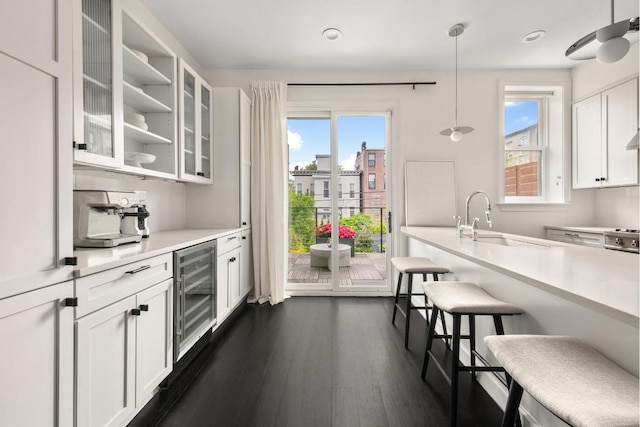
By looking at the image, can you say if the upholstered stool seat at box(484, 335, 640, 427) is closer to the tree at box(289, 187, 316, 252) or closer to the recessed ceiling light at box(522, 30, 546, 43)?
the tree at box(289, 187, 316, 252)

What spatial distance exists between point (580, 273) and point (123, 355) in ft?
6.52

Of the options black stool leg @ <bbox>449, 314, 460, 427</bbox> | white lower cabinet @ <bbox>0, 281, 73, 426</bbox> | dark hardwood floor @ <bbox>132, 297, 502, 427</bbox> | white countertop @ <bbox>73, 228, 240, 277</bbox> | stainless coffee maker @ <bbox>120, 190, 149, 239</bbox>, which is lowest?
dark hardwood floor @ <bbox>132, 297, 502, 427</bbox>

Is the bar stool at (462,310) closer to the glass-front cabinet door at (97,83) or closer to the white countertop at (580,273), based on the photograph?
the white countertop at (580,273)

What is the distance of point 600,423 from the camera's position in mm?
681

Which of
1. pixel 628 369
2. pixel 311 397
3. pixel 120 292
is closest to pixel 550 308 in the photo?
pixel 628 369

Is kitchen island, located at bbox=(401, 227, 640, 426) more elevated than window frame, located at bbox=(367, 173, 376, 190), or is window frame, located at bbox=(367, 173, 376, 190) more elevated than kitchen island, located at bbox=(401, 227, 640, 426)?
window frame, located at bbox=(367, 173, 376, 190)

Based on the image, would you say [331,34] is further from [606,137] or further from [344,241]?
[606,137]

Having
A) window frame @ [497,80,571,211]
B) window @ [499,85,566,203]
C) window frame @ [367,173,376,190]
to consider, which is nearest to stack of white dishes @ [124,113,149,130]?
window frame @ [367,173,376,190]

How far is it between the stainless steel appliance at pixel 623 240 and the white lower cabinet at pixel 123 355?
378 centimetres

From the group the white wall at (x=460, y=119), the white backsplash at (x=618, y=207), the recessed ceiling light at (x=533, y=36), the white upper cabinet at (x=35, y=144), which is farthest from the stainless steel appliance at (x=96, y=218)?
the white backsplash at (x=618, y=207)

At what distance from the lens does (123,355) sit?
4.61 feet

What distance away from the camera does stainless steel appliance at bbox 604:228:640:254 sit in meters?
2.58

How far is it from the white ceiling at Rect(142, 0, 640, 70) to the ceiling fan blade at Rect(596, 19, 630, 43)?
4.11 ft

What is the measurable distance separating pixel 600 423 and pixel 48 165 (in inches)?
70.6
